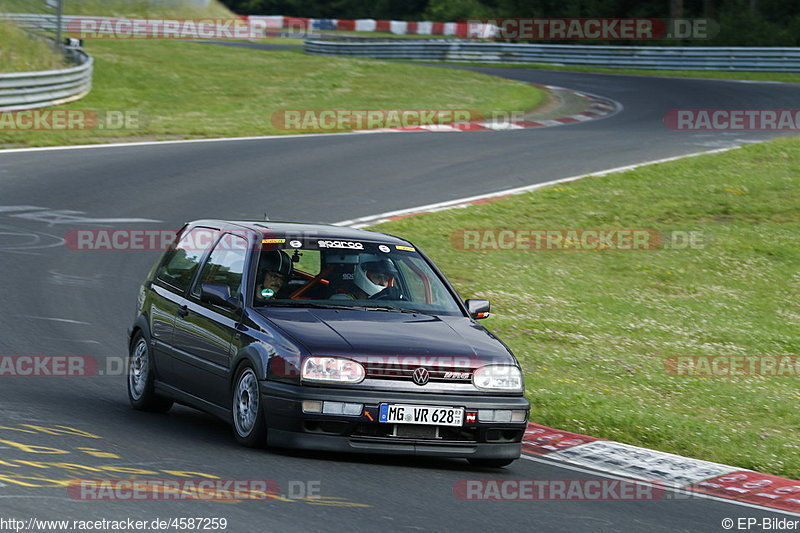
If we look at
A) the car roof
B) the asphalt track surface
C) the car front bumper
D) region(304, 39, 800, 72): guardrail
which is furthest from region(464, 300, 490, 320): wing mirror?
region(304, 39, 800, 72): guardrail

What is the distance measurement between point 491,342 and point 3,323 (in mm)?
5634

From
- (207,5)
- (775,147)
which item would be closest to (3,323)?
(775,147)

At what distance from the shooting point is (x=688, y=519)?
7.06m

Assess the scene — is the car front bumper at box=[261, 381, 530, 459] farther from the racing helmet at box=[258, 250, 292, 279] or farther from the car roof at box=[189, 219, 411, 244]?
the car roof at box=[189, 219, 411, 244]

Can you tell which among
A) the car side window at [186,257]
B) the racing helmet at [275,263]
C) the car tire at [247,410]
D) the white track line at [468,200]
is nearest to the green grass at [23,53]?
the white track line at [468,200]

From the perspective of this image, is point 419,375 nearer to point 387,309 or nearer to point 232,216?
point 387,309

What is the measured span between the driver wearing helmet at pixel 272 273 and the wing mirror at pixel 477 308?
132 cm

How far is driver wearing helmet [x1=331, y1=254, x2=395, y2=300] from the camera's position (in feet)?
28.1

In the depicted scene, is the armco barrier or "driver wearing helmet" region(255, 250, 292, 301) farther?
the armco barrier

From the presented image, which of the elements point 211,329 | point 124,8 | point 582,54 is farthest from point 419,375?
point 124,8

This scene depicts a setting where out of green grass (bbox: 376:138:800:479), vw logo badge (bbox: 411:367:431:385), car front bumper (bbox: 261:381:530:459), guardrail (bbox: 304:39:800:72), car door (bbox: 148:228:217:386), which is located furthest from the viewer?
guardrail (bbox: 304:39:800:72)

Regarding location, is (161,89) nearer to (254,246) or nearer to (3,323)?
(3,323)

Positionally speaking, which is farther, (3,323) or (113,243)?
(113,243)

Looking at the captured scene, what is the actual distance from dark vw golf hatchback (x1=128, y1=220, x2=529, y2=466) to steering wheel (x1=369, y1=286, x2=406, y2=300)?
0.01 metres
